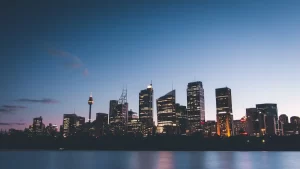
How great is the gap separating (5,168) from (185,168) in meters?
55.6

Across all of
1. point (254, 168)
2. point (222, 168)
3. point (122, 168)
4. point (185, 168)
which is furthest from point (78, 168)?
point (254, 168)

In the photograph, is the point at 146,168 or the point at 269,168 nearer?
the point at 146,168

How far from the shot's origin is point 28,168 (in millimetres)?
88250

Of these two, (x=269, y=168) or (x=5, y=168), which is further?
(x=269, y=168)

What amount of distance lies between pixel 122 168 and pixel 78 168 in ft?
46.0

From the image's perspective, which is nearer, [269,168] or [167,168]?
[167,168]

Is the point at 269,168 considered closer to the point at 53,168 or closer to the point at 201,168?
the point at 201,168

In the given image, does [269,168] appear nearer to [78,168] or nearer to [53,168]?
[78,168]

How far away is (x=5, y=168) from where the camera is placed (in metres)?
87.6

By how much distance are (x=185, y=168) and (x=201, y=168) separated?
5480 mm

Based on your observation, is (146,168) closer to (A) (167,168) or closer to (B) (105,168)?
(A) (167,168)

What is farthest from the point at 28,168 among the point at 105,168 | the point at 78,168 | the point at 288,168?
the point at 288,168

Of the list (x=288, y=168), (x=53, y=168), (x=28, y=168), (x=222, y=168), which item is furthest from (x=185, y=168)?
(x=28, y=168)

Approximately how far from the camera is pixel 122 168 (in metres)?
88.4
